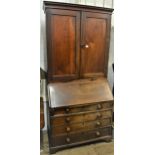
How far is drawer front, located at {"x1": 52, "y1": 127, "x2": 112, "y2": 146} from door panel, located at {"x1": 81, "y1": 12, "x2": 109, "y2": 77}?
69 cm

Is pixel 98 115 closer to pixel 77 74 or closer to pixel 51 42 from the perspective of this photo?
pixel 77 74

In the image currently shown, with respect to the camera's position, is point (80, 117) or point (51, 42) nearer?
point (51, 42)

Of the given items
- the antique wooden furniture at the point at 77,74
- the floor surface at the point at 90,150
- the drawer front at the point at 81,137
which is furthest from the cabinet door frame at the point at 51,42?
the floor surface at the point at 90,150

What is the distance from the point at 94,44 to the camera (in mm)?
1880

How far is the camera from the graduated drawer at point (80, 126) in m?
1.75

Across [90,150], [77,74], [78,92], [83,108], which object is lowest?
[90,150]

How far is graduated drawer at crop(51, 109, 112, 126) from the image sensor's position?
1.72 meters

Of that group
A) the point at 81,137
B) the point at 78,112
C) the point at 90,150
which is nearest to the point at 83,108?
Answer: the point at 78,112

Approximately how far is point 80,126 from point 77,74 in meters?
0.60

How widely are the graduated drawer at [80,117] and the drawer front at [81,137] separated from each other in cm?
17

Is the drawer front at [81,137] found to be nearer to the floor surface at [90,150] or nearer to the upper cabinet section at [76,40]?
the floor surface at [90,150]

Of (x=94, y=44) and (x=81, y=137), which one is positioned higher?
(x=94, y=44)
